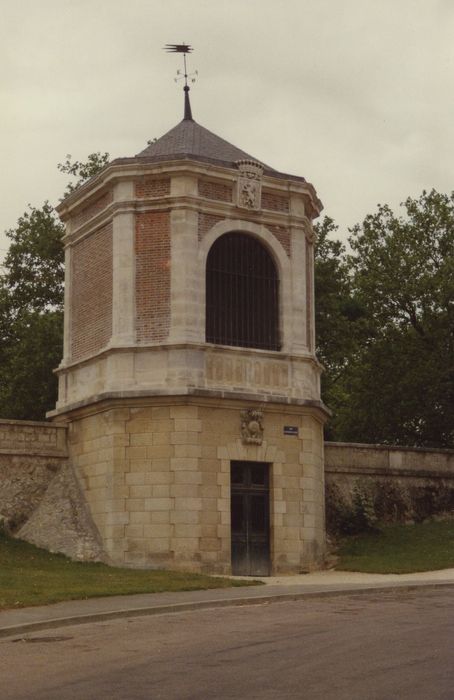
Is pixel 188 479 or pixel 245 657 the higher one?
pixel 188 479

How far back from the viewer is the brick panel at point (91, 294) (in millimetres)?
27297

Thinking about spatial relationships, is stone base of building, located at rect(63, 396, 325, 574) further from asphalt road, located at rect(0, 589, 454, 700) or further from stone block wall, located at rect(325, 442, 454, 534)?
asphalt road, located at rect(0, 589, 454, 700)

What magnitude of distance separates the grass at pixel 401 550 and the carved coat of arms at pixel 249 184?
8.69 meters

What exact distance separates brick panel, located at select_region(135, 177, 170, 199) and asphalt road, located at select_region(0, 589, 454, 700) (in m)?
12.1

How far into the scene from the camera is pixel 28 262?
138ft

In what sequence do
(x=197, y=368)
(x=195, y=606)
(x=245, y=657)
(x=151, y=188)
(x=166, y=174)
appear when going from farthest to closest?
(x=151, y=188)
(x=166, y=174)
(x=197, y=368)
(x=195, y=606)
(x=245, y=657)

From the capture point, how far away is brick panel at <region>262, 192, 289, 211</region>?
28000mm

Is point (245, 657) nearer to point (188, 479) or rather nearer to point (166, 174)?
point (188, 479)

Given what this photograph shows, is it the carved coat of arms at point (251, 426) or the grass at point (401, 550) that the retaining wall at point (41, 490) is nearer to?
the carved coat of arms at point (251, 426)

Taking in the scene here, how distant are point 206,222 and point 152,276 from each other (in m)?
1.79

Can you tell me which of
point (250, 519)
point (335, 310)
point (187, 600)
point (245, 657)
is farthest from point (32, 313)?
point (245, 657)

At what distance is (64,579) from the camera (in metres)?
21.9

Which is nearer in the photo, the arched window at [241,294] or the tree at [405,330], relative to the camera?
the arched window at [241,294]

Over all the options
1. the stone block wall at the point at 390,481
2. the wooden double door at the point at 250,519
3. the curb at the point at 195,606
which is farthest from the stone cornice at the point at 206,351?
the curb at the point at 195,606
